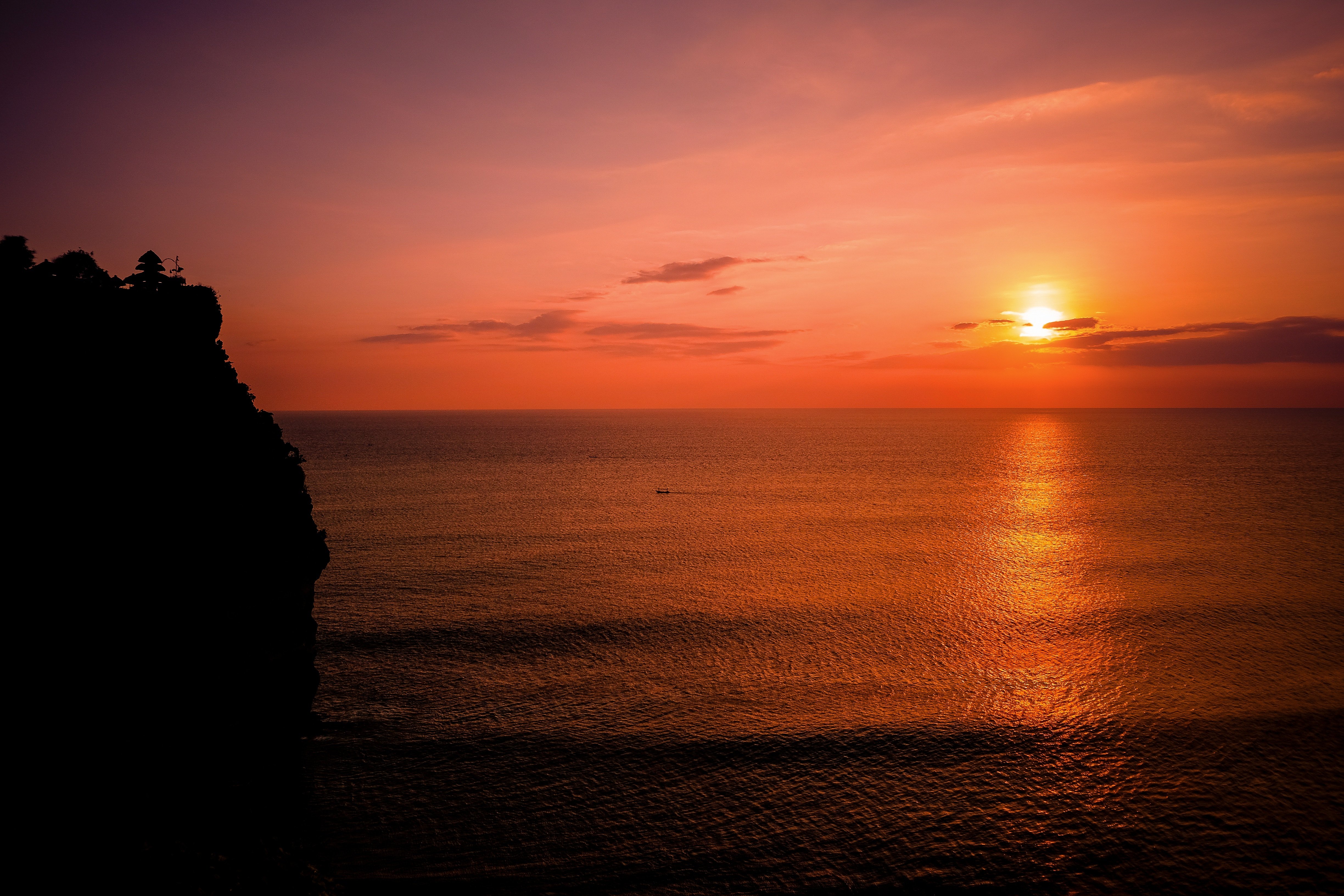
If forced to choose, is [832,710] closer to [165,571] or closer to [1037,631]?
[1037,631]

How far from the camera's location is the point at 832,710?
1458 inches

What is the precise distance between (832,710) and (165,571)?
31.5 meters

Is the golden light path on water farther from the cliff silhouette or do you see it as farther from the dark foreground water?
the cliff silhouette

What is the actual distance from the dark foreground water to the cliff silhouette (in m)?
5.08

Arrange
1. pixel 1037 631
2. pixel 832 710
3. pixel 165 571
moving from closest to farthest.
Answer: pixel 165 571
pixel 832 710
pixel 1037 631

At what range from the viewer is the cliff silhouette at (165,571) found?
20.3m

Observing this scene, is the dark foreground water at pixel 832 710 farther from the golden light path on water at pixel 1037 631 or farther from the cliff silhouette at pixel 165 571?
the cliff silhouette at pixel 165 571

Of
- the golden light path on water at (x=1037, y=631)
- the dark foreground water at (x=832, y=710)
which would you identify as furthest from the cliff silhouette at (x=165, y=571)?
the golden light path on water at (x=1037, y=631)

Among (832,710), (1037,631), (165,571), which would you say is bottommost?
(1037,631)

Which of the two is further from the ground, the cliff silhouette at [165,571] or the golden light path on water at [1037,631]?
the cliff silhouette at [165,571]

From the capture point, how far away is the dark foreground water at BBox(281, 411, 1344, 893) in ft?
82.6

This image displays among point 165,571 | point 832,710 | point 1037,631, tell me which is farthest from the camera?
point 1037,631

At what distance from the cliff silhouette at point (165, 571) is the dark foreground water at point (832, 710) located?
5.08 metres

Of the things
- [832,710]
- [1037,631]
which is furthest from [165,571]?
[1037,631]
